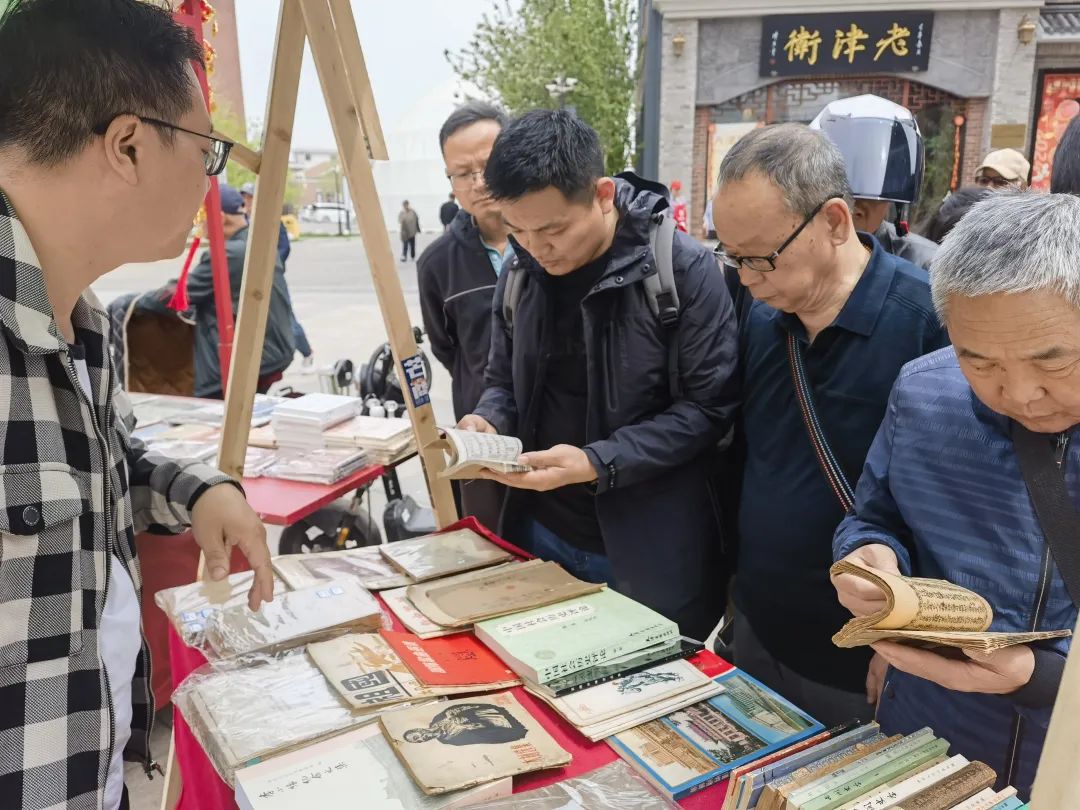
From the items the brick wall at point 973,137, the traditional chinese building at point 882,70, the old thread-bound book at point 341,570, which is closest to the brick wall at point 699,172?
the traditional chinese building at point 882,70

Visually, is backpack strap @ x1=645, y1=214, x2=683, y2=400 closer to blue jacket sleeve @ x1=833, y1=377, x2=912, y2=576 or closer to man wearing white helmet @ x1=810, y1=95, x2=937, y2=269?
blue jacket sleeve @ x1=833, y1=377, x2=912, y2=576

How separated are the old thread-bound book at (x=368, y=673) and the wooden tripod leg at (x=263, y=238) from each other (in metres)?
0.58

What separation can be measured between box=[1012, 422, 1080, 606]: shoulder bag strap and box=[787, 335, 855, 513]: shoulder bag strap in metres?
0.43

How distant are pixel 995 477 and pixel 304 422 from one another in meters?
2.53

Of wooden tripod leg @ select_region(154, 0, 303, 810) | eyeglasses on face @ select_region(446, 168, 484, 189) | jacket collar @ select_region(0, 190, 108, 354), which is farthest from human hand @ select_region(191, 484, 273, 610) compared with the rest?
eyeglasses on face @ select_region(446, 168, 484, 189)

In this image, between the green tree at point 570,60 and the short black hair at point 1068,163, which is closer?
the short black hair at point 1068,163

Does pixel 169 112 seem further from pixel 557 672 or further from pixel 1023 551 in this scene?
pixel 1023 551

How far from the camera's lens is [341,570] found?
167cm

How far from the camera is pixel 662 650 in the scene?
1.28 m

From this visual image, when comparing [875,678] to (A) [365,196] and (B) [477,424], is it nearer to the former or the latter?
(B) [477,424]

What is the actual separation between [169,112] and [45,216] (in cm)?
22

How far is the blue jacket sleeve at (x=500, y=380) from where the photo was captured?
199 centimetres

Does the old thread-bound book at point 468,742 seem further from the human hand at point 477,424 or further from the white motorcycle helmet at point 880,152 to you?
the white motorcycle helmet at point 880,152

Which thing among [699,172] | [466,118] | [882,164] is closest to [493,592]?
[882,164]
